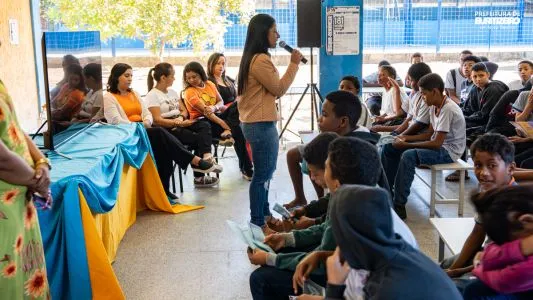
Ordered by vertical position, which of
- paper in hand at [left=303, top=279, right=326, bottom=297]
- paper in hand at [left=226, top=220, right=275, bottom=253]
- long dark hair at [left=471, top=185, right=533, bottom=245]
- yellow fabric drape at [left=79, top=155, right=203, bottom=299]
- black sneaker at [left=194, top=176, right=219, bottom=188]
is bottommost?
black sneaker at [left=194, top=176, right=219, bottom=188]

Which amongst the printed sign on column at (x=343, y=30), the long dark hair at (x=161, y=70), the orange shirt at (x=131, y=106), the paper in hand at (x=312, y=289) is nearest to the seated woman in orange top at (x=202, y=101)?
the long dark hair at (x=161, y=70)

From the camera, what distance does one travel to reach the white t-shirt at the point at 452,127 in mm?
4340

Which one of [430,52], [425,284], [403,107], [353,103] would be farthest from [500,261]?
[430,52]

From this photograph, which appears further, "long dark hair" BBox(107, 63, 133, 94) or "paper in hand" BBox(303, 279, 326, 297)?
"long dark hair" BBox(107, 63, 133, 94)

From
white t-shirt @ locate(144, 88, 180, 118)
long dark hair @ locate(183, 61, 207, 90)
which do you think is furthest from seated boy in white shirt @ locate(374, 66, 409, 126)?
white t-shirt @ locate(144, 88, 180, 118)

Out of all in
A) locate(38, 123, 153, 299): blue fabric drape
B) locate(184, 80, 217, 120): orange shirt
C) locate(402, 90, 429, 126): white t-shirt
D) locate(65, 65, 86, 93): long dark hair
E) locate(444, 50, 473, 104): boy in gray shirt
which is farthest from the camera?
locate(444, 50, 473, 104): boy in gray shirt

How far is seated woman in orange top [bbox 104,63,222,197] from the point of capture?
15.7 ft

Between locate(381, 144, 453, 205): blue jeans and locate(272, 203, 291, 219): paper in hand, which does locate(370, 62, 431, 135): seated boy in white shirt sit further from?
locate(272, 203, 291, 219): paper in hand

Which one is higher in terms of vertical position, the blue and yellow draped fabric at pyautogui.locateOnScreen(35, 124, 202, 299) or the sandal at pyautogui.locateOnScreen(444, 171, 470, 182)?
the blue and yellow draped fabric at pyautogui.locateOnScreen(35, 124, 202, 299)

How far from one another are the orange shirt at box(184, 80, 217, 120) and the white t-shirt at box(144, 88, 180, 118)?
0.12m

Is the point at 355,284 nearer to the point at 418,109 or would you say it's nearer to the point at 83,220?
the point at 83,220

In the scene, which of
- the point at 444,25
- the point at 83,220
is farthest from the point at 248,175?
the point at 444,25

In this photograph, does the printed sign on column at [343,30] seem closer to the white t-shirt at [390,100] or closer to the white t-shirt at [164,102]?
the white t-shirt at [390,100]

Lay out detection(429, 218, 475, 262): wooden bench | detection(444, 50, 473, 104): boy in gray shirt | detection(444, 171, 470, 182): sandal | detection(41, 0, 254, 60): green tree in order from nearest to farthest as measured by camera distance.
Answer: detection(429, 218, 475, 262): wooden bench < detection(444, 171, 470, 182): sandal < detection(444, 50, 473, 104): boy in gray shirt < detection(41, 0, 254, 60): green tree
